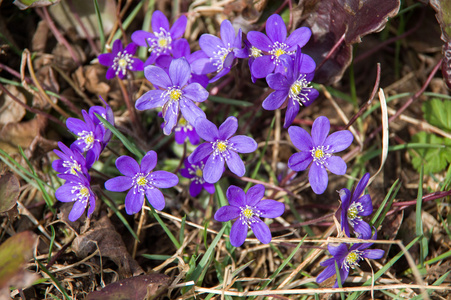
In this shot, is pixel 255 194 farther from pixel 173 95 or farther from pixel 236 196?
pixel 173 95

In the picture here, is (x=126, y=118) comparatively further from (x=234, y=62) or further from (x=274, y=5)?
(x=274, y=5)

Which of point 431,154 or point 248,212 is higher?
point 248,212

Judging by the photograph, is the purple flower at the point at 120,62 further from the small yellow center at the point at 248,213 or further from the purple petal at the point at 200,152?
the small yellow center at the point at 248,213

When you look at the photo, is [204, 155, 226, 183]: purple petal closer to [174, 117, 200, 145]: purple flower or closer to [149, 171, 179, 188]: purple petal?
[149, 171, 179, 188]: purple petal

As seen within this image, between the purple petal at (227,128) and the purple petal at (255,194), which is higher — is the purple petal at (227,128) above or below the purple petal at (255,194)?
above

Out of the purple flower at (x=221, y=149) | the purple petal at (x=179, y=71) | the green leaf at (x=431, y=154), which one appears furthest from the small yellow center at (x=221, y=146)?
the green leaf at (x=431, y=154)

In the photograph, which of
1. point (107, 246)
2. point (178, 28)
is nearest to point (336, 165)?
point (178, 28)
